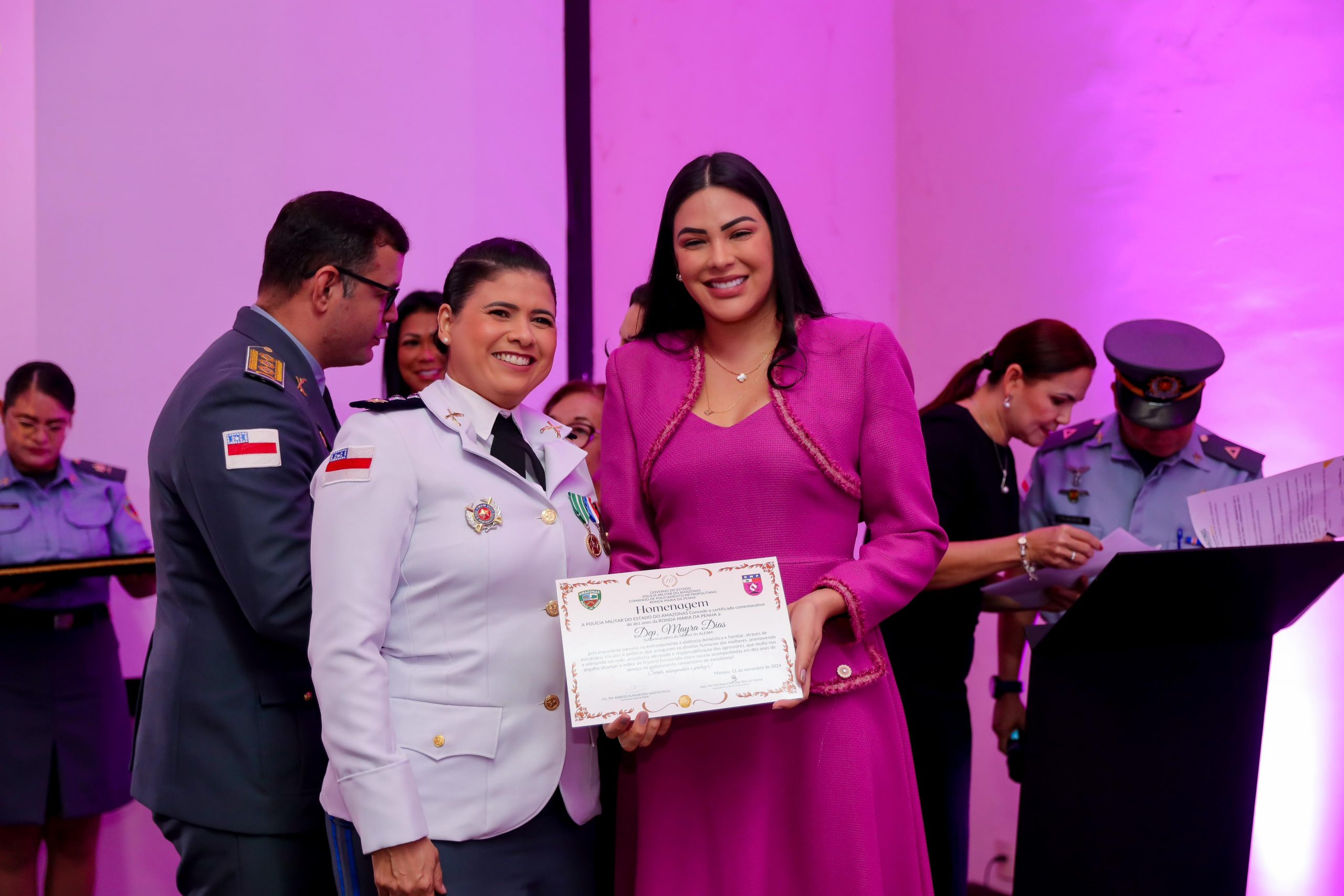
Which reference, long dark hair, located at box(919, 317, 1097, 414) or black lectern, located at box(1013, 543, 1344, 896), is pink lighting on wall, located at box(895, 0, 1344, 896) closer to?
long dark hair, located at box(919, 317, 1097, 414)

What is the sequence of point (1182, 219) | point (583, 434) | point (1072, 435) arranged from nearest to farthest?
point (583, 434) < point (1072, 435) < point (1182, 219)

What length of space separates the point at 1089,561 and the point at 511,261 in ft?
4.95

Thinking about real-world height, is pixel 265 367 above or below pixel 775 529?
above

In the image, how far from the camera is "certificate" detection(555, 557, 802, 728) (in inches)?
52.7

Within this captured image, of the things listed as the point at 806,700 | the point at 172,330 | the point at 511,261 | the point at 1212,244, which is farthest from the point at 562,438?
the point at 1212,244

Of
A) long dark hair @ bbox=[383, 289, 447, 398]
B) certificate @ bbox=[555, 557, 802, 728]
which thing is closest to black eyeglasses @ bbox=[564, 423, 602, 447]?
long dark hair @ bbox=[383, 289, 447, 398]

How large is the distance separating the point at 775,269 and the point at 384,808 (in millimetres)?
956

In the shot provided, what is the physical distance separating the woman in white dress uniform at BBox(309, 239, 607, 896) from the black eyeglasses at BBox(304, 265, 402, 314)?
496 mm

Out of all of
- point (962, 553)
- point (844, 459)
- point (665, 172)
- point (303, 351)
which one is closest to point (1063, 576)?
point (962, 553)

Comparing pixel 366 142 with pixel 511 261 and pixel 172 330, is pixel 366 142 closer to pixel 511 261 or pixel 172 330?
pixel 172 330

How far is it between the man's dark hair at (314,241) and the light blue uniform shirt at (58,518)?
1.66 m

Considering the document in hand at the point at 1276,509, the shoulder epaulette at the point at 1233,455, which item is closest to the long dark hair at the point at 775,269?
the document in hand at the point at 1276,509

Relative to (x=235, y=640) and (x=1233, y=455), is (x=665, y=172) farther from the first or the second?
(x=235, y=640)

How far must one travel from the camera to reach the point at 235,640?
1741 mm
